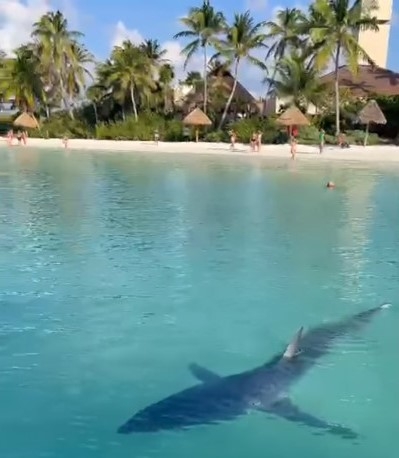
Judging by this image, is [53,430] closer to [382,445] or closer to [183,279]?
[382,445]

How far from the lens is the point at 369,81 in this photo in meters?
46.9

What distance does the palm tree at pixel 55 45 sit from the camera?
161 ft

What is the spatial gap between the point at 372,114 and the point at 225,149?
27.9 feet

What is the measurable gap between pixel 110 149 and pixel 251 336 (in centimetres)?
3524

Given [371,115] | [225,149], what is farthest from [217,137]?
[371,115]

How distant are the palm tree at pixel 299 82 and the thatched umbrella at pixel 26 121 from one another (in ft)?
60.4

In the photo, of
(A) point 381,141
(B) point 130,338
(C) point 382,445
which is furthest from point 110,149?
(C) point 382,445

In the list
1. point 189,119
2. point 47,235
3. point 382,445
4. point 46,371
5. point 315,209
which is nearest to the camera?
point 382,445

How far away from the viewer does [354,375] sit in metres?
7.14

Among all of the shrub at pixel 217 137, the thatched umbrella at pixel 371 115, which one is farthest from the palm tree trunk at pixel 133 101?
the thatched umbrella at pixel 371 115

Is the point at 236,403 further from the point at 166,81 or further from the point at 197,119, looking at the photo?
the point at 166,81

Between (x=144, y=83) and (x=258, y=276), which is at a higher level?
(x=144, y=83)

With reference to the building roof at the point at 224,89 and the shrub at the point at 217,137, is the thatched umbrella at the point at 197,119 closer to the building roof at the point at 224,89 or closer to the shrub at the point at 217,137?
the shrub at the point at 217,137

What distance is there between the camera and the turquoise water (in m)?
5.83
